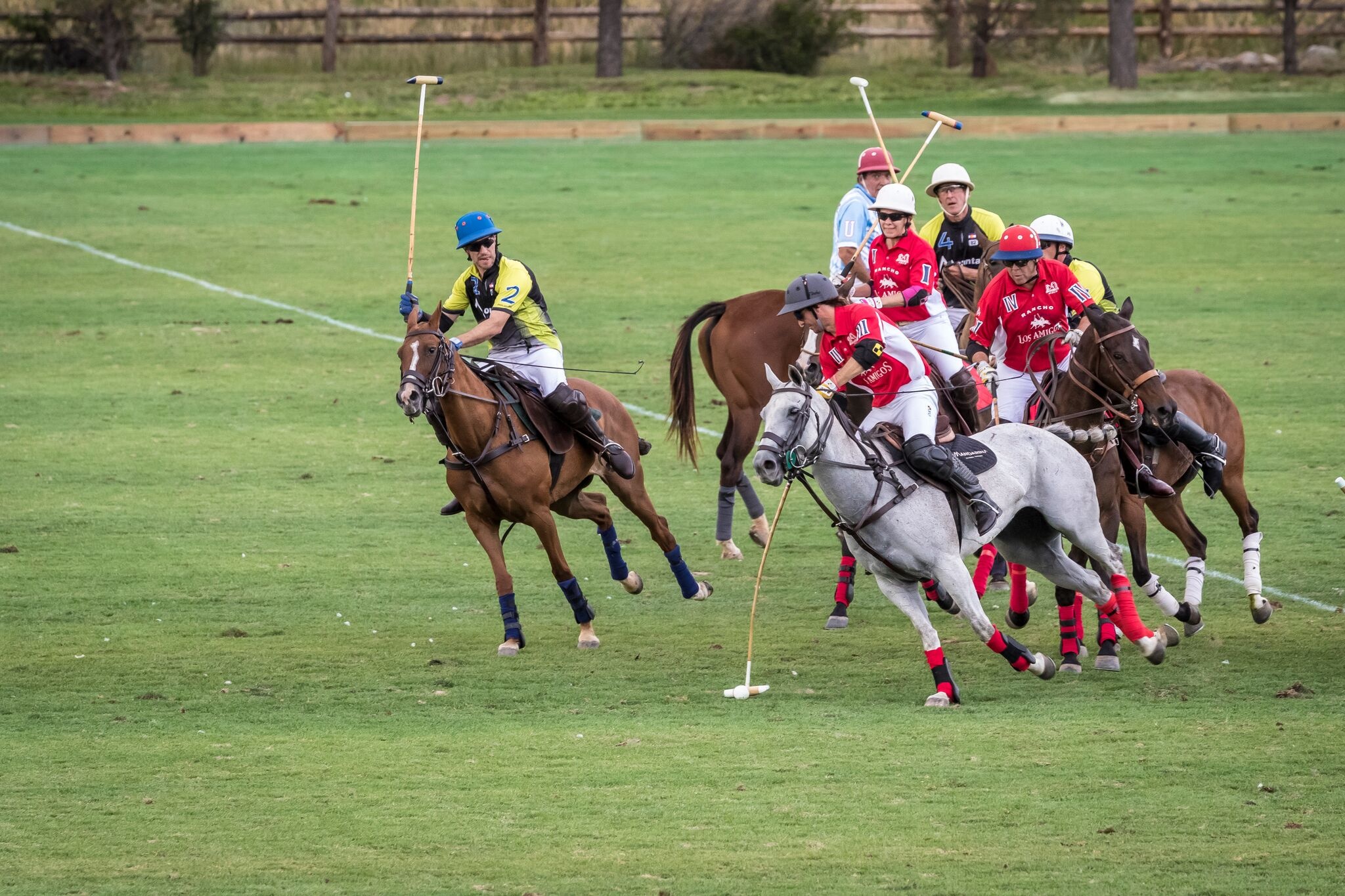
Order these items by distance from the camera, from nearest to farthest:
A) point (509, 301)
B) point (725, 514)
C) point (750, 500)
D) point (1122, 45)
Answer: point (509, 301) < point (725, 514) < point (750, 500) < point (1122, 45)

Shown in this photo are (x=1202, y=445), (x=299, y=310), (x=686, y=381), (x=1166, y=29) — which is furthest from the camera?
(x=1166, y=29)

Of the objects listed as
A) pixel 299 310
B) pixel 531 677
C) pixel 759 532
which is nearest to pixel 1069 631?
pixel 531 677

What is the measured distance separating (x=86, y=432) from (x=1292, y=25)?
39056 millimetres

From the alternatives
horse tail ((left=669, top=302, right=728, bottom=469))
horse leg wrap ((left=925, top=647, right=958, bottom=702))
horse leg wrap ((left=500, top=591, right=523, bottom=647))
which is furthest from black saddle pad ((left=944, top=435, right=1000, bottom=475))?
horse tail ((left=669, top=302, right=728, bottom=469))

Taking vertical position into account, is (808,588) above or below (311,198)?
below

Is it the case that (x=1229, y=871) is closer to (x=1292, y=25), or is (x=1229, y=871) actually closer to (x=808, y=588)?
(x=808, y=588)

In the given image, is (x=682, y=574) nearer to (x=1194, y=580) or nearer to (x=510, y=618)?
(x=510, y=618)

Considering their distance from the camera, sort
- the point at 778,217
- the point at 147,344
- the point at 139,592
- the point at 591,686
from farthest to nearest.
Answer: the point at 778,217
the point at 147,344
the point at 139,592
the point at 591,686

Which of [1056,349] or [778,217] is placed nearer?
[1056,349]

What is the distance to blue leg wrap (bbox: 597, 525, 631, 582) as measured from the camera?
38.3ft

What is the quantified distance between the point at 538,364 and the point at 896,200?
2.41 m

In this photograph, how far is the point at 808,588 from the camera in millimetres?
12055

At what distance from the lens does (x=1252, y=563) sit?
1095 cm

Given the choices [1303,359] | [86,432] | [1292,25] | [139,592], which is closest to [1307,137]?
[1292,25]
